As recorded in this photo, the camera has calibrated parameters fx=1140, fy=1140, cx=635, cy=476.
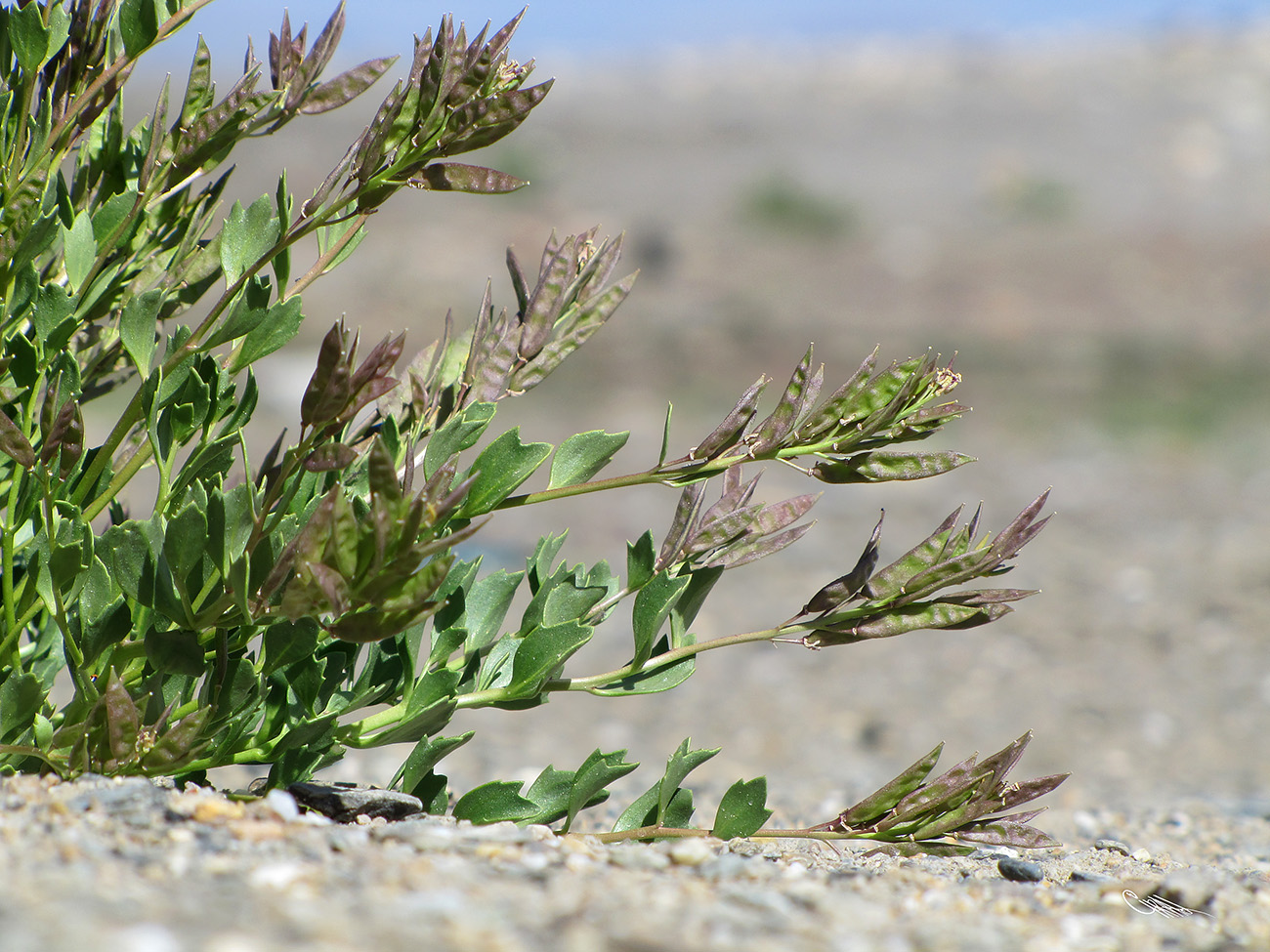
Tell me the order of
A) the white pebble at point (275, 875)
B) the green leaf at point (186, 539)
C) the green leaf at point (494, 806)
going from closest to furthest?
1. the white pebble at point (275, 875)
2. the green leaf at point (186, 539)
3. the green leaf at point (494, 806)

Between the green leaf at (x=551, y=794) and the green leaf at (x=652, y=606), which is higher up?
the green leaf at (x=652, y=606)

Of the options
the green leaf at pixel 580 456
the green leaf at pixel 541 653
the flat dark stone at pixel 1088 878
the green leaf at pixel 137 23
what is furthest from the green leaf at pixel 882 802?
the green leaf at pixel 137 23

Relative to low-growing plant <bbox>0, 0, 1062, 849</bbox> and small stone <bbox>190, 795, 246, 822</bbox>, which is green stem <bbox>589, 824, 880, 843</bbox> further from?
small stone <bbox>190, 795, 246, 822</bbox>

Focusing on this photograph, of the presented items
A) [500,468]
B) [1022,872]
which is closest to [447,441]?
[500,468]

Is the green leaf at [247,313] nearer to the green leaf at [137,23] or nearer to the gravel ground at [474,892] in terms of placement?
the green leaf at [137,23]

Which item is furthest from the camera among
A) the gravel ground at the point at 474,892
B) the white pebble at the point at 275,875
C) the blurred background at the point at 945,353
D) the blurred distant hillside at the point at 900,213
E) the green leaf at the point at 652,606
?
the blurred distant hillside at the point at 900,213

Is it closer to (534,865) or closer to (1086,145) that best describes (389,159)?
(534,865)

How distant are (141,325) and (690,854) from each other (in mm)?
954

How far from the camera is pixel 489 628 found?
5.35 feet

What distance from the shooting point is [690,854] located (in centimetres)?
141

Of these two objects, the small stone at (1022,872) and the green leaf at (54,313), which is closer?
the green leaf at (54,313)

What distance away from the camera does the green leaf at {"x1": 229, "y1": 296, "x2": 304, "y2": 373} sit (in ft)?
4.72

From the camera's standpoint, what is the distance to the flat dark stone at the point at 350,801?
160cm

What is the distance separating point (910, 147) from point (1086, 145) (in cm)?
428
